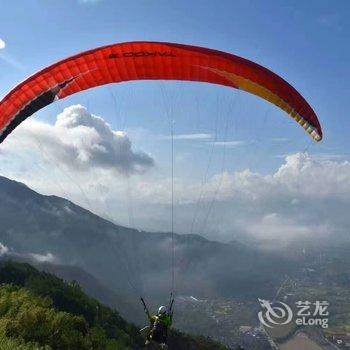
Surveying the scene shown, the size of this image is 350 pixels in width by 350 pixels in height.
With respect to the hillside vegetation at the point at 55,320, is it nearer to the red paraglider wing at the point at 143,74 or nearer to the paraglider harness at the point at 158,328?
the paraglider harness at the point at 158,328

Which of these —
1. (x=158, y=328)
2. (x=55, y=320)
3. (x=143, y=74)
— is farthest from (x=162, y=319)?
(x=143, y=74)

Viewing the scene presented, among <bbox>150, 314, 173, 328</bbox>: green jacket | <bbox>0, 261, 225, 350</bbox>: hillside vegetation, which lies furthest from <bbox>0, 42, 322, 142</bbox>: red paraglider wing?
<bbox>150, 314, 173, 328</bbox>: green jacket

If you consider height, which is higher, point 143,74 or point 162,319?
point 143,74

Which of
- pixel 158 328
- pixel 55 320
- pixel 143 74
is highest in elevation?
pixel 143 74

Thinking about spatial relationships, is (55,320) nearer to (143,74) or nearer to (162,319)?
(162,319)

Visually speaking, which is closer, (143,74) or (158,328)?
(158,328)

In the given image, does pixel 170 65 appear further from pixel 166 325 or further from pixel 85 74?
pixel 166 325

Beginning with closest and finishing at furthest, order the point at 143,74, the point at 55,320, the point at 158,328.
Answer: the point at 158,328
the point at 55,320
the point at 143,74

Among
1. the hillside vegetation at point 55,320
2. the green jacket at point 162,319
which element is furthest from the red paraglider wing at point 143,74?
the green jacket at point 162,319
